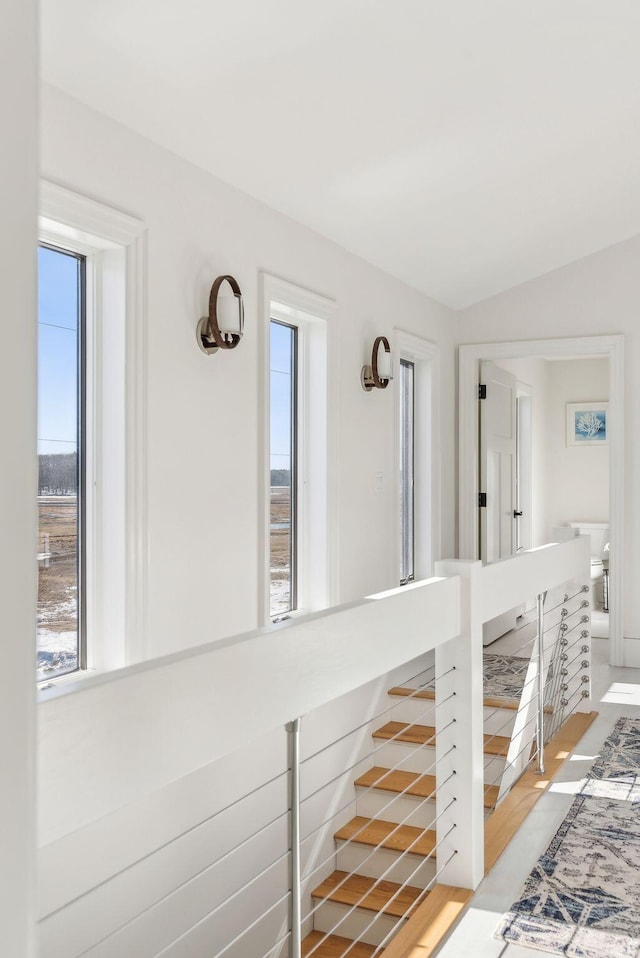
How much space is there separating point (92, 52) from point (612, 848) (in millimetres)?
2786

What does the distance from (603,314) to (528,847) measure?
3791 millimetres

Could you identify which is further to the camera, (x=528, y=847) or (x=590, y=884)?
(x=528, y=847)

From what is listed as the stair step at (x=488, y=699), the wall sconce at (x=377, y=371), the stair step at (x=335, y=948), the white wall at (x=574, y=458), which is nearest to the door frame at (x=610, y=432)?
the stair step at (x=488, y=699)

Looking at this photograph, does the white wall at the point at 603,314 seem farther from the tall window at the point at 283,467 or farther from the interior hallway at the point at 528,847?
the tall window at the point at 283,467

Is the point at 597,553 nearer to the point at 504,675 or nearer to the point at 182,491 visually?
the point at 504,675

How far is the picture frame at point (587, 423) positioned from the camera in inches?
323

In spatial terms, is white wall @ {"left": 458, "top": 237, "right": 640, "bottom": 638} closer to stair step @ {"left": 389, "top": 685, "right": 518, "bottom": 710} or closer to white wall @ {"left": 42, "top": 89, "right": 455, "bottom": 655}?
stair step @ {"left": 389, "top": 685, "right": 518, "bottom": 710}

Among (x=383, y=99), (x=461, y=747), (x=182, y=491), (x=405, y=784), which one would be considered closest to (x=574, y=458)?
(x=405, y=784)

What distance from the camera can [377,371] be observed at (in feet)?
14.3

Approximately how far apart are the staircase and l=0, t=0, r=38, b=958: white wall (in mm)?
3015

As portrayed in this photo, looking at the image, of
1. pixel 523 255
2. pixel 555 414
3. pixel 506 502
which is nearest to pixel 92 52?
pixel 523 255

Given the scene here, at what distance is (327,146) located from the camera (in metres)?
3.16

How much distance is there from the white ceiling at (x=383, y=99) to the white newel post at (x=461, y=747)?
1.58 m

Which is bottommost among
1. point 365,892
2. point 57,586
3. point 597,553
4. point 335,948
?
point 335,948
